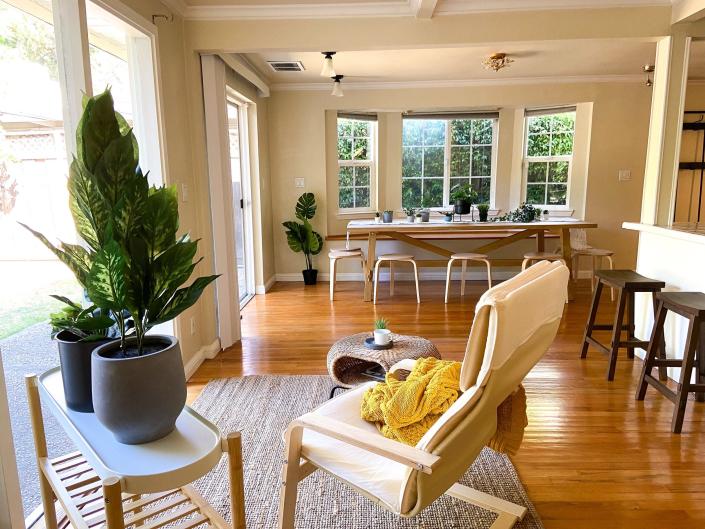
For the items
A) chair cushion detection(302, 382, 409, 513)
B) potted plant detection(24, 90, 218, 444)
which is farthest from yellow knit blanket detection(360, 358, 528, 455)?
potted plant detection(24, 90, 218, 444)

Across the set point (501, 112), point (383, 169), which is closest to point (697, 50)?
point (501, 112)

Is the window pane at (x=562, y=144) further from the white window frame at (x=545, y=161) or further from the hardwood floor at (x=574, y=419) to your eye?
the hardwood floor at (x=574, y=419)

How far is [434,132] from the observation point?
5.79 meters

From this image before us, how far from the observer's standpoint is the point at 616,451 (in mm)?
2135

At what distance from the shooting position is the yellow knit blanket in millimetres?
1487

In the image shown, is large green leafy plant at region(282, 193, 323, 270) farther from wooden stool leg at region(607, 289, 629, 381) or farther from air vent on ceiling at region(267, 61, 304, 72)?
wooden stool leg at region(607, 289, 629, 381)

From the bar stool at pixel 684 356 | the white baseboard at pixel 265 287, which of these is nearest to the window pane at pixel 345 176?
the white baseboard at pixel 265 287

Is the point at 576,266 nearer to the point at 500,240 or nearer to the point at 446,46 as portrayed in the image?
the point at 500,240

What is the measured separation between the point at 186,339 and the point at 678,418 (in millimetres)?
2772

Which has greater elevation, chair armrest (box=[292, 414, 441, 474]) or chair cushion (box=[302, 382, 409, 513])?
chair armrest (box=[292, 414, 441, 474])

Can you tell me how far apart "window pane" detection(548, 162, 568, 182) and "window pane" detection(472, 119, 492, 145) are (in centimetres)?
79

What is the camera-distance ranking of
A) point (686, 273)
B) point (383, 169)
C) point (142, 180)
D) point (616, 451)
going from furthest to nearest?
1. point (383, 169)
2. point (686, 273)
3. point (616, 451)
4. point (142, 180)

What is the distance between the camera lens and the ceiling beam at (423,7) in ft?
9.00

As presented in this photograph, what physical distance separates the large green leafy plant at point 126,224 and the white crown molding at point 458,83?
15.2 ft
